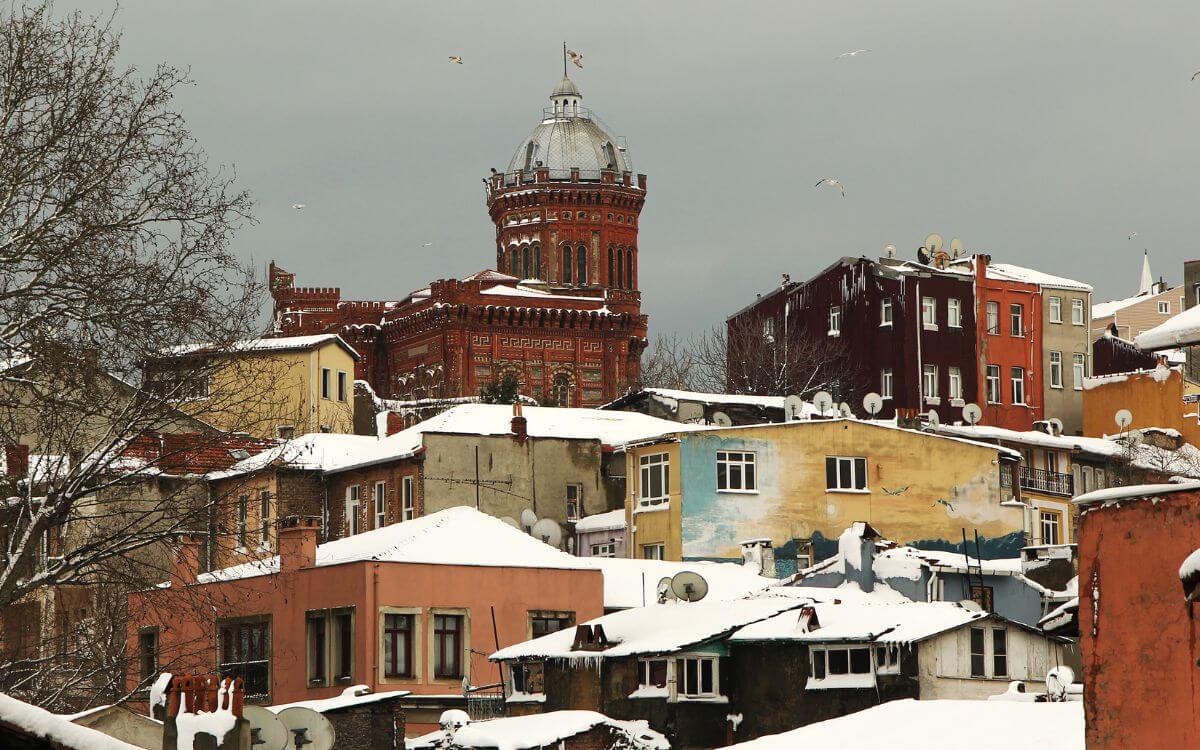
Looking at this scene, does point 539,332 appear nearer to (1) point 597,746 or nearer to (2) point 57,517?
(1) point 597,746

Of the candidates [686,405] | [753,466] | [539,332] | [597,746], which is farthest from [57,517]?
[539,332]

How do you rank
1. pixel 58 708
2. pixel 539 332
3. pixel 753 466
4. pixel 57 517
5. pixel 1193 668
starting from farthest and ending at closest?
1. pixel 539 332
2. pixel 753 466
3. pixel 58 708
4. pixel 57 517
5. pixel 1193 668

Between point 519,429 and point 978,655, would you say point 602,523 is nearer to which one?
point 519,429

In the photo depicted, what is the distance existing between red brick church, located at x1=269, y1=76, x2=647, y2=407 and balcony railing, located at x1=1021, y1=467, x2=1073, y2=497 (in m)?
34.3

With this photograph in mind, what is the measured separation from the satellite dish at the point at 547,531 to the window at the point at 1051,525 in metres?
16.4

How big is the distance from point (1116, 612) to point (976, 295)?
2604 inches

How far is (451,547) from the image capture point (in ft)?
156

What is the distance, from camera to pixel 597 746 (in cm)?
3644

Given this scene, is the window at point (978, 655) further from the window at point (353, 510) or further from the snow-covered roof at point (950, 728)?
the window at point (353, 510)

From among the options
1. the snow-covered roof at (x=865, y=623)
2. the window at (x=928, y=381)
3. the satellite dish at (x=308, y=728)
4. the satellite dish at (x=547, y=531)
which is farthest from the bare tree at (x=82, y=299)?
the window at (x=928, y=381)

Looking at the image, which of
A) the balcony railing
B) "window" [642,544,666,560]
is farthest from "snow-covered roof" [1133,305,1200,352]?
the balcony railing

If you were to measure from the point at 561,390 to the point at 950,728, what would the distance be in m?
72.3

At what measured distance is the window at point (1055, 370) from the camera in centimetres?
8569

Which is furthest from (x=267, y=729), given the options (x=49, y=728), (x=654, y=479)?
(x=654, y=479)
